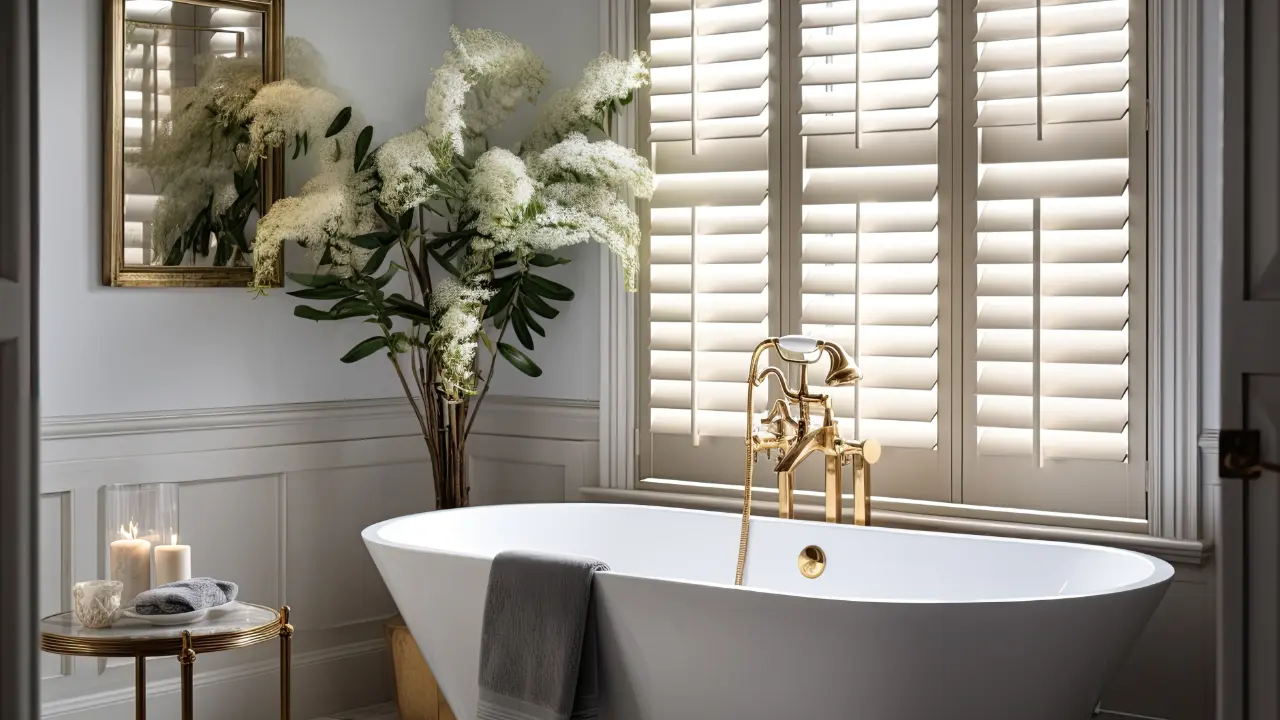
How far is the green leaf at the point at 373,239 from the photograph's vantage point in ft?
10.7

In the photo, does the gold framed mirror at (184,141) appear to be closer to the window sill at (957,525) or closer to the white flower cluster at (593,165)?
the white flower cluster at (593,165)

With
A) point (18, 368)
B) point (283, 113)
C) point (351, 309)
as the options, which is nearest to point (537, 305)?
point (351, 309)

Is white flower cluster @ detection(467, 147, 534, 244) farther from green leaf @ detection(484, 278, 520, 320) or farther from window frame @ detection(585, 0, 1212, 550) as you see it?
window frame @ detection(585, 0, 1212, 550)

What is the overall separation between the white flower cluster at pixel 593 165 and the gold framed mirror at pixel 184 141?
74 cm

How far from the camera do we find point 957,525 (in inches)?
117

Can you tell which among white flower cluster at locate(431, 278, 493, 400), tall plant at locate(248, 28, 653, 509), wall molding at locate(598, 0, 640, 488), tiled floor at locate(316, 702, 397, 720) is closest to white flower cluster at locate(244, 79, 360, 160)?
tall plant at locate(248, 28, 653, 509)

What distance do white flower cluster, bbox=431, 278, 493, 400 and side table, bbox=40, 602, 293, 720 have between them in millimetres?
827

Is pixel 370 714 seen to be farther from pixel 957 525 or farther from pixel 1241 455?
pixel 1241 455

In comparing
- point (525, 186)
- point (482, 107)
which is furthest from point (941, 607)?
point (482, 107)

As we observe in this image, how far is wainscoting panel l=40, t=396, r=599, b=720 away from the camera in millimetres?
3021

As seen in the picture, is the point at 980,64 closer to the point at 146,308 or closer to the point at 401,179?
the point at 401,179

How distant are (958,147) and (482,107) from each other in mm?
1363

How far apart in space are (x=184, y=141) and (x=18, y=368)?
7.40ft

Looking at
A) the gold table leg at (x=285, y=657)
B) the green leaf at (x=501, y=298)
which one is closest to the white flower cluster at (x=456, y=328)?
the green leaf at (x=501, y=298)
